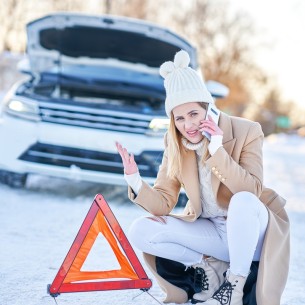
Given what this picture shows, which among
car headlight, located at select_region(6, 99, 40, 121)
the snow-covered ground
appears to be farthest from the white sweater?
car headlight, located at select_region(6, 99, 40, 121)

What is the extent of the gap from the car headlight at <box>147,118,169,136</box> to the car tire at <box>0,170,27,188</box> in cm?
146

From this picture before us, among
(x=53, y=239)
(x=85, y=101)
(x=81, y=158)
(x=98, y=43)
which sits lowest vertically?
(x=53, y=239)

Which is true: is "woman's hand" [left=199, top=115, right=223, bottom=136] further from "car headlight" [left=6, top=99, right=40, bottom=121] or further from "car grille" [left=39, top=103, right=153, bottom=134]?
"car headlight" [left=6, top=99, right=40, bottom=121]

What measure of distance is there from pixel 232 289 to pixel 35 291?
42.9 inches

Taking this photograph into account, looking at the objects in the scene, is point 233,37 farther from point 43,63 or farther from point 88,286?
point 88,286

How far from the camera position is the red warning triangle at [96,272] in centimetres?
312

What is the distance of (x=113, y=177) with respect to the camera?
584 cm

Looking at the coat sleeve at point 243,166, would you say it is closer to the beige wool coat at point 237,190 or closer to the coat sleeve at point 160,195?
the beige wool coat at point 237,190

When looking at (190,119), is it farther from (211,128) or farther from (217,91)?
(217,91)

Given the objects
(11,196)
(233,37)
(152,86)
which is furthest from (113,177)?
(233,37)

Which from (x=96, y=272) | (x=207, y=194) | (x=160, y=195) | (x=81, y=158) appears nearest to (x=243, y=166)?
(x=207, y=194)

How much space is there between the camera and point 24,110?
6023 millimetres

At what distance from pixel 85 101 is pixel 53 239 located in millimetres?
2442

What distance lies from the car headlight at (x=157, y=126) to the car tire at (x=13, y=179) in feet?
4.78
